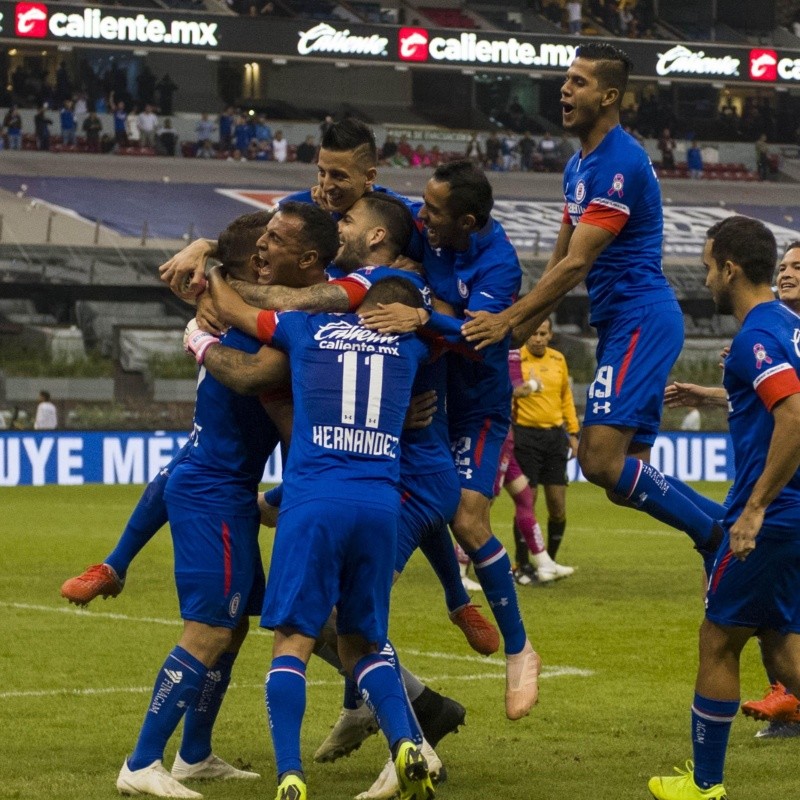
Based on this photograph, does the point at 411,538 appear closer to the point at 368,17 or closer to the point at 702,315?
the point at 702,315

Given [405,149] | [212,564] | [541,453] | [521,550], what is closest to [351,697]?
[212,564]

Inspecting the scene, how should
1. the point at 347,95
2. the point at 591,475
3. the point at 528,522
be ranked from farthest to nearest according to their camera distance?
the point at 347,95, the point at 528,522, the point at 591,475

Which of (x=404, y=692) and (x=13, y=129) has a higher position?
(x=13, y=129)

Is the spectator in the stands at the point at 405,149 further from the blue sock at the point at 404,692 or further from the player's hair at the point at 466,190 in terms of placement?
the blue sock at the point at 404,692

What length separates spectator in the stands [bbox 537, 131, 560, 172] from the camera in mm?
46938

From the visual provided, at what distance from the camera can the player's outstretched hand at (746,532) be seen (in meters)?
5.53

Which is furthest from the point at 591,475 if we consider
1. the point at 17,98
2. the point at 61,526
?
the point at 17,98

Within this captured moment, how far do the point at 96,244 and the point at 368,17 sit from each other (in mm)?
14812

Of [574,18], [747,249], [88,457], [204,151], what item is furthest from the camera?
[574,18]

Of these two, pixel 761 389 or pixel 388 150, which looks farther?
pixel 388 150

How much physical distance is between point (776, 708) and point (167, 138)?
38530mm

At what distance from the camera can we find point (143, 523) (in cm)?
707

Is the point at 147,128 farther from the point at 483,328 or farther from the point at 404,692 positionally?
the point at 404,692

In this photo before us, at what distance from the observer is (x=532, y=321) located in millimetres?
6914
